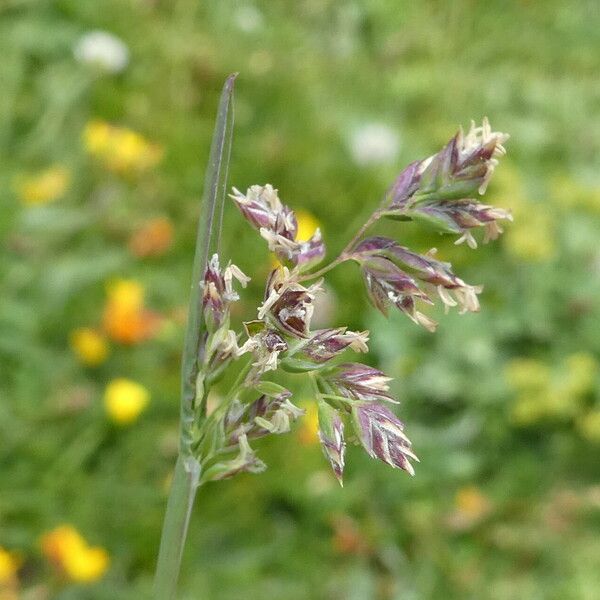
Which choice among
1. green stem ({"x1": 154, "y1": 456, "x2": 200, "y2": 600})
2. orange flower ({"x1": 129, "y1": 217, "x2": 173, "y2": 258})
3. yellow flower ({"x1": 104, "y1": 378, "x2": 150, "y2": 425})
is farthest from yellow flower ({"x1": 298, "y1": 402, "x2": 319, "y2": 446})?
green stem ({"x1": 154, "y1": 456, "x2": 200, "y2": 600})

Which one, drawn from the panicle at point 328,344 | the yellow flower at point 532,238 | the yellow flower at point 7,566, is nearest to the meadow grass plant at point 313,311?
the panicle at point 328,344

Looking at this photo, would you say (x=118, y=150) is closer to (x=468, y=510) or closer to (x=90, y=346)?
(x=90, y=346)

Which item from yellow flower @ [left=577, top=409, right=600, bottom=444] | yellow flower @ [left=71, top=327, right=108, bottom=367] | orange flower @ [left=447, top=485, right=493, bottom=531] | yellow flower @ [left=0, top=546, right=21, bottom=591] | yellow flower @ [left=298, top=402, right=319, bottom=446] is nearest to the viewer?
yellow flower @ [left=0, top=546, right=21, bottom=591]

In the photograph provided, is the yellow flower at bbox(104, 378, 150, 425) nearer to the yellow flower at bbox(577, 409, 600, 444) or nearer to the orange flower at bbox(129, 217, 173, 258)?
the orange flower at bbox(129, 217, 173, 258)

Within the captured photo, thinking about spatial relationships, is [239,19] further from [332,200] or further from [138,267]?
[138,267]

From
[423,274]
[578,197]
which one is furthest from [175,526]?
[578,197]

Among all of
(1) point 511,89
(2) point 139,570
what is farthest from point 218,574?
(1) point 511,89

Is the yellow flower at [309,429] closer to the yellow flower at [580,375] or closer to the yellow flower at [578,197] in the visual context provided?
the yellow flower at [580,375]
